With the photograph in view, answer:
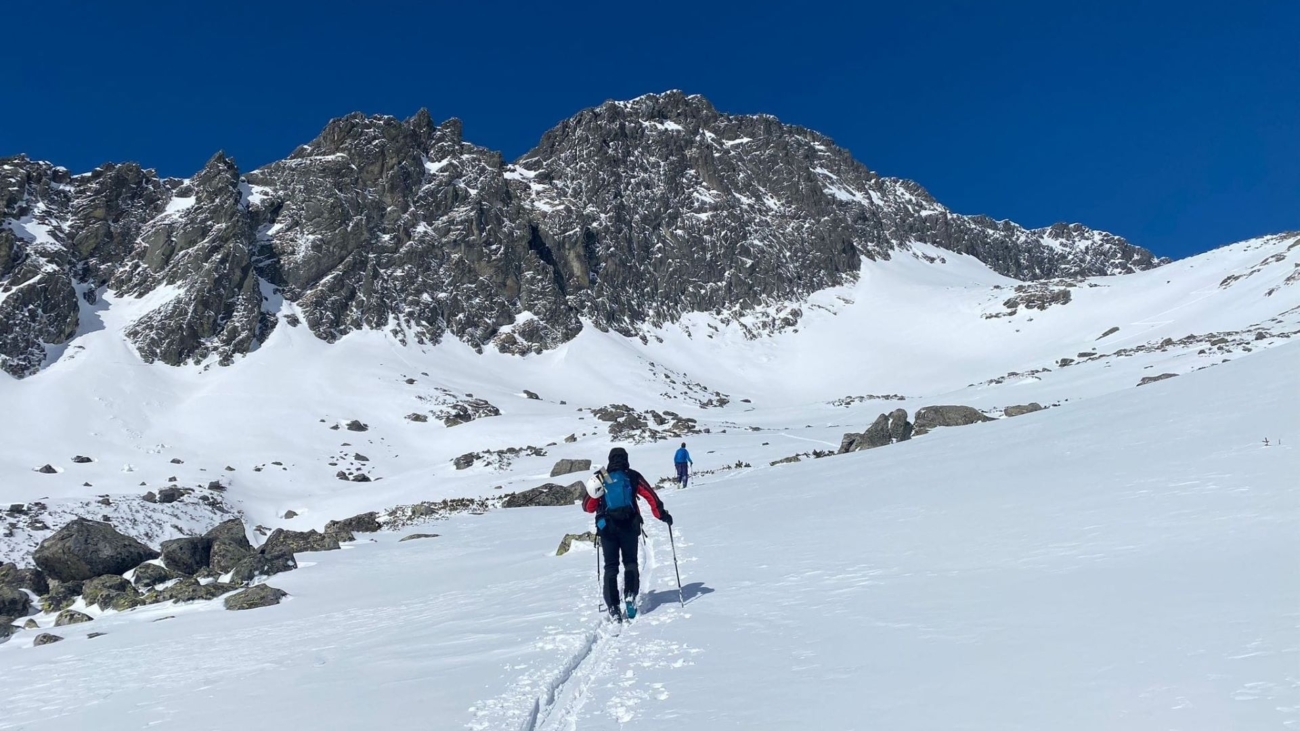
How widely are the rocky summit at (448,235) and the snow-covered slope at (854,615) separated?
70.2 m

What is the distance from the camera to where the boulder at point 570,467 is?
37906 mm

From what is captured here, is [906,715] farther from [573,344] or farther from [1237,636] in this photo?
[573,344]

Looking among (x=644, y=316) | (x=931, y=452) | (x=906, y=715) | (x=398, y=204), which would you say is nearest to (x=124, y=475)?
(x=931, y=452)

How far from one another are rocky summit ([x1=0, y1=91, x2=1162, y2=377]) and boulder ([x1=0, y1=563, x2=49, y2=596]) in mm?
Result: 58813

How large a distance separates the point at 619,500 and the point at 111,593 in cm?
1206

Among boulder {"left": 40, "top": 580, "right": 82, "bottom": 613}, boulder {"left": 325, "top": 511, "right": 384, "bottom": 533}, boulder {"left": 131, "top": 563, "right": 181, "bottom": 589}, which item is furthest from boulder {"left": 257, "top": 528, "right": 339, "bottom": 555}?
boulder {"left": 325, "top": 511, "right": 384, "bottom": 533}

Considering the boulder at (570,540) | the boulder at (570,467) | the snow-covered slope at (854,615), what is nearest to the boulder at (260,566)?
the snow-covered slope at (854,615)

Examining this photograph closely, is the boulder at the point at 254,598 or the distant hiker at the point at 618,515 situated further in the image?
the boulder at the point at 254,598

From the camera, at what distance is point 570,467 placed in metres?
38.1

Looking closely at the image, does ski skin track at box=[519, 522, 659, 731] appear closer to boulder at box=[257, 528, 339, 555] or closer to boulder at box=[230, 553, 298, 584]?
boulder at box=[230, 553, 298, 584]

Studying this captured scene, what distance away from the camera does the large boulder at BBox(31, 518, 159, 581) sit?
60.9 feet

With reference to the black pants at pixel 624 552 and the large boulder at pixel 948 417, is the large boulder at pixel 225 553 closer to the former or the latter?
the black pants at pixel 624 552

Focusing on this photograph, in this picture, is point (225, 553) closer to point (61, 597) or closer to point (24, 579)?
point (61, 597)

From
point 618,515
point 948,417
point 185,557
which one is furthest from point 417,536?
point 948,417
